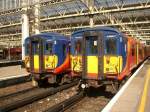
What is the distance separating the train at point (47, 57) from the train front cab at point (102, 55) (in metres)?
3.34

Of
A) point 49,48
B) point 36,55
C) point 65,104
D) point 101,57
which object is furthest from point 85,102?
point 36,55

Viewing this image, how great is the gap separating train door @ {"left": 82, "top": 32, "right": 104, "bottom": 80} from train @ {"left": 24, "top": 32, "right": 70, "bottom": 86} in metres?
3.37

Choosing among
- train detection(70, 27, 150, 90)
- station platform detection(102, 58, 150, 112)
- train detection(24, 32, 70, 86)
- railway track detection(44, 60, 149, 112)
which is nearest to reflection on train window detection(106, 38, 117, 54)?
train detection(70, 27, 150, 90)

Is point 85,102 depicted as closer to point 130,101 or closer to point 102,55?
point 102,55

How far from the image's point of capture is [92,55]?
1391cm

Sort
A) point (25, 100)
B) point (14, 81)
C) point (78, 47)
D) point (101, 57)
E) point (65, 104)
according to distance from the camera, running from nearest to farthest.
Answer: point (65, 104)
point (25, 100)
point (101, 57)
point (78, 47)
point (14, 81)

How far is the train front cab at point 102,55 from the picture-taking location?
1345 cm

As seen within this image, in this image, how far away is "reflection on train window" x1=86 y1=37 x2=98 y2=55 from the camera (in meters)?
13.9

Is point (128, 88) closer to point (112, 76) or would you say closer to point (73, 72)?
point (112, 76)

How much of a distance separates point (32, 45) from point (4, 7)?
3151 centimetres

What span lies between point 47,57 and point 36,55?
0.74m

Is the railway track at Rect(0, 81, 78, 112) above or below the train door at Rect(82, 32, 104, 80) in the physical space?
below

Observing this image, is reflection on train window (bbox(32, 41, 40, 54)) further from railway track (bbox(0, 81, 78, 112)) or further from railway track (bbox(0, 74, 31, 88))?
railway track (bbox(0, 74, 31, 88))

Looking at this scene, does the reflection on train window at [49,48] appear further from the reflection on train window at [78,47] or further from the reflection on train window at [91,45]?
the reflection on train window at [91,45]
